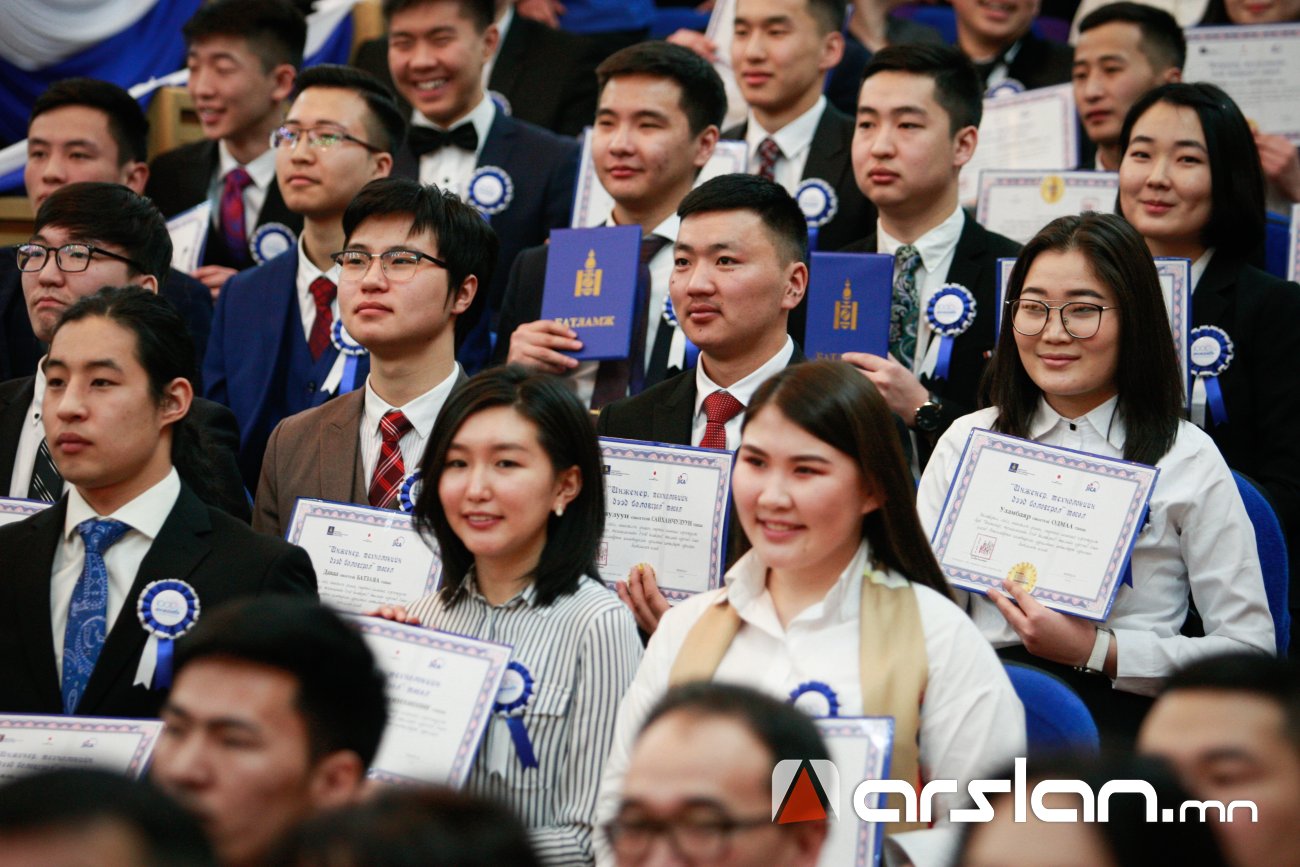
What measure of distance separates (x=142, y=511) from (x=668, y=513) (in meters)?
1.21

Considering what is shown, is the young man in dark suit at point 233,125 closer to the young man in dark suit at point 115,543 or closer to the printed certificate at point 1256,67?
the young man in dark suit at point 115,543

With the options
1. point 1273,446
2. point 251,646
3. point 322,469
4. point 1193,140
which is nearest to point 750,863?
point 251,646

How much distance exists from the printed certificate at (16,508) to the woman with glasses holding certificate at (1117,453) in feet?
7.12

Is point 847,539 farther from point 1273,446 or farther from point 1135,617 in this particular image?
point 1273,446

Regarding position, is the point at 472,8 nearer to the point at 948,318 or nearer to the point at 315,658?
the point at 948,318

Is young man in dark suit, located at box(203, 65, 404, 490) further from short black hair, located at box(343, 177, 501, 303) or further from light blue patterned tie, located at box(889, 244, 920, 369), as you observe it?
light blue patterned tie, located at box(889, 244, 920, 369)

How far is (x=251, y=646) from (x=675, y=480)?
1488mm

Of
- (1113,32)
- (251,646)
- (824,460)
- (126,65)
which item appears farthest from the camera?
(126,65)

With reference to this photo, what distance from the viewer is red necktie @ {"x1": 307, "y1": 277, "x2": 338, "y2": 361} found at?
18.3 ft

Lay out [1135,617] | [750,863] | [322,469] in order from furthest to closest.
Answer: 1. [322,469]
2. [1135,617]
3. [750,863]

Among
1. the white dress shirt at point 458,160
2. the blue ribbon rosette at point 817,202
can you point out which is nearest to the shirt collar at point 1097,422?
the blue ribbon rosette at point 817,202

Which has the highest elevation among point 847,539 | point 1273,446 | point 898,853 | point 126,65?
point 126,65

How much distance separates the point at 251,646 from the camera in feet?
8.87

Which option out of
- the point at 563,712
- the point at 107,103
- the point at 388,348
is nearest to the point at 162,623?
the point at 563,712
